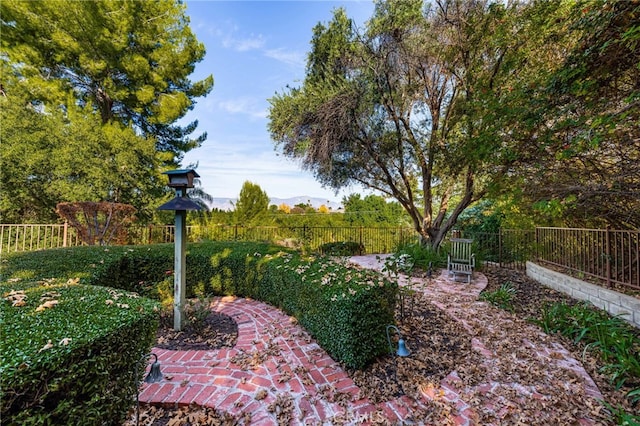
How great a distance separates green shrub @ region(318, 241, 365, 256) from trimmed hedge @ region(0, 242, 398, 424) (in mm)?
4259

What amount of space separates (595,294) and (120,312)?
625 centimetres

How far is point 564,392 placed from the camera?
2186 millimetres

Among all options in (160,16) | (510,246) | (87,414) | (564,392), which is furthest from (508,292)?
(160,16)

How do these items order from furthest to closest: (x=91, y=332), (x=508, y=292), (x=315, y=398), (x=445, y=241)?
(x=445, y=241), (x=508, y=292), (x=315, y=398), (x=91, y=332)

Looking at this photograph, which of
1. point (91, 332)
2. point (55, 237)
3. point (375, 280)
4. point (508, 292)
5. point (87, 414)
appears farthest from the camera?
point (55, 237)

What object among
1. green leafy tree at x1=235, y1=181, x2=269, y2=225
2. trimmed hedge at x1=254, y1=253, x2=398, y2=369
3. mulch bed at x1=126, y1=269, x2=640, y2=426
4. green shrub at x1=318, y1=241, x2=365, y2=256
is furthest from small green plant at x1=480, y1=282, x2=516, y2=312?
green leafy tree at x1=235, y1=181, x2=269, y2=225

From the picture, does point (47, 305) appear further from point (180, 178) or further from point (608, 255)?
point (608, 255)

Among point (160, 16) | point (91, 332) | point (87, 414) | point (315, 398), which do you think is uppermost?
point (160, 16)

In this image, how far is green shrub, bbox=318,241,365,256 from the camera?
29.4ft

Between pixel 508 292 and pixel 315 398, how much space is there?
4.38 metres

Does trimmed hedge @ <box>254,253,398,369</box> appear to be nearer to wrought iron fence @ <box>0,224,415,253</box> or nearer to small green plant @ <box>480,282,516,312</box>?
small green plant @ <box>480,282,516,312</box>

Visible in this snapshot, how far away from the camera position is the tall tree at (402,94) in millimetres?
5812

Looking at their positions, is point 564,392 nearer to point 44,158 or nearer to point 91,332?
point 91,332

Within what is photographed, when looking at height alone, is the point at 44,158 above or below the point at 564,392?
above
